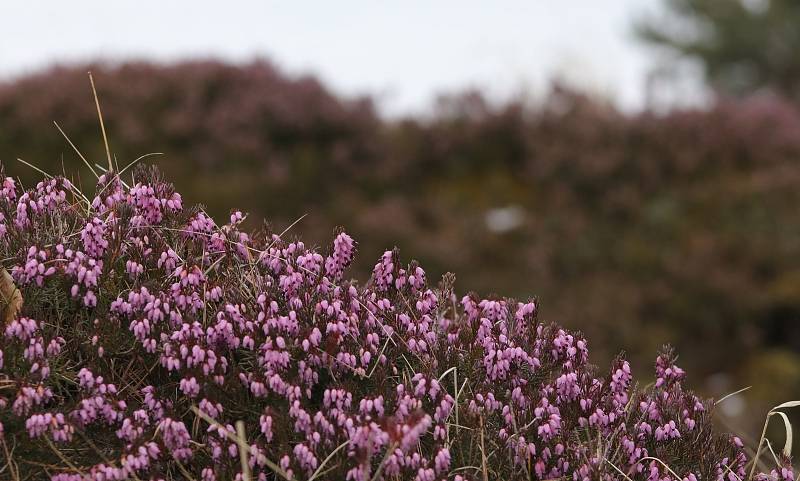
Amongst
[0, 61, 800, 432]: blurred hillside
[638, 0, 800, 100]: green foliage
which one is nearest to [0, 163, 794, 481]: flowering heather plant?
[0, 61, 800, 432]: blurred hillside

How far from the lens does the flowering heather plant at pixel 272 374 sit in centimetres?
295

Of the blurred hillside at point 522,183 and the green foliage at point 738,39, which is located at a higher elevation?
the green foliage at point 738,39

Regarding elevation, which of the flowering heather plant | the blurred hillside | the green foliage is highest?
the green foliage

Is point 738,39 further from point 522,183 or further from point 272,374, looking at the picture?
point 272,374

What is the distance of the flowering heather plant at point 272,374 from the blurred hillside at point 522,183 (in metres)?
8.14

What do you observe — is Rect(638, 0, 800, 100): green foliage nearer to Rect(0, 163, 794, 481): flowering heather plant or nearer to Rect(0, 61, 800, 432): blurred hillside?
Rect(0, 61, 800, 432): blurred hillside

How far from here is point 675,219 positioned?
43.7 feet

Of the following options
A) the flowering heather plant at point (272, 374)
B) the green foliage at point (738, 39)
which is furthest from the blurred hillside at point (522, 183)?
the green foliage at point (738, 39)

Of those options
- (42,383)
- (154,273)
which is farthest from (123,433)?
(154,273)

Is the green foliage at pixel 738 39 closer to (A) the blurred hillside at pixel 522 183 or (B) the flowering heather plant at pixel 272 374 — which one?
Result: (A) the blurred hillside at pixel 522 183

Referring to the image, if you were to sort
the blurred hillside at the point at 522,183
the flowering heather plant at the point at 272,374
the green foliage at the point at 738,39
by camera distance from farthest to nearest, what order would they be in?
the green foliage at the point at 738,39 → the blurred hillside at the point at 522,183 → the flowering heather plant at the point at 272,374

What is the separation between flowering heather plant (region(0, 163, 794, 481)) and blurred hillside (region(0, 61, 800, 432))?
8137 millimetres

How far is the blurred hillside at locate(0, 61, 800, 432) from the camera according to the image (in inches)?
474

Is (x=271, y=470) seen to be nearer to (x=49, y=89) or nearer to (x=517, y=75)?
(x=49, y=89)
